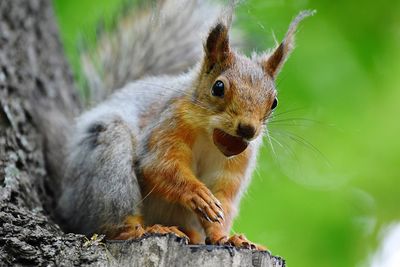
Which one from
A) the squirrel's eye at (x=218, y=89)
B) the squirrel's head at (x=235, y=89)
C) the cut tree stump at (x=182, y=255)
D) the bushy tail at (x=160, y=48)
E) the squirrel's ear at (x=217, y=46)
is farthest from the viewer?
the bushy tail at (x=160, y=48)

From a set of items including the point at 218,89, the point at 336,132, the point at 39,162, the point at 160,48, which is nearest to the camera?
the point at 218,89

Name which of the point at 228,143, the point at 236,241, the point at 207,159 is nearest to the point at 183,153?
the point at 207,159

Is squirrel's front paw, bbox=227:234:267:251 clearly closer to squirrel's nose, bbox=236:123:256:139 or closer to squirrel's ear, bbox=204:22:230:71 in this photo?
squirrel's nose, bbox=236:123:256:139

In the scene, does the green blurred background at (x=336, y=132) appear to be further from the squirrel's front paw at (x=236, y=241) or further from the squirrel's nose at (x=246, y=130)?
the squirrel's nose at (x=246, y=130)

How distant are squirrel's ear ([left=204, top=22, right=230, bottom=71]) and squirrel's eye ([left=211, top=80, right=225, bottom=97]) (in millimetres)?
183

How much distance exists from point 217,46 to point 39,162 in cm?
112

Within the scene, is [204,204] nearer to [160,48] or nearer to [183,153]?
[183,153]

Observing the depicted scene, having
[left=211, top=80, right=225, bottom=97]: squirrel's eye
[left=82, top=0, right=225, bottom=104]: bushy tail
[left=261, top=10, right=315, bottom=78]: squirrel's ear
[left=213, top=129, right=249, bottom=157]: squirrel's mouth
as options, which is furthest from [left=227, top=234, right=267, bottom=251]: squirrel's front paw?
[left=82, top=0, right=225, bottom=104]: bushy tail

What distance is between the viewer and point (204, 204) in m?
2.44

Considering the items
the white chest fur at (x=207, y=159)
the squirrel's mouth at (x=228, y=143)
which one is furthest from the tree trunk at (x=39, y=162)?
the white chest fur at (x=207, y=159)

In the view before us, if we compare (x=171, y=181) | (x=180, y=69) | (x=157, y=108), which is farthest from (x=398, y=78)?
(x=171, y=181)

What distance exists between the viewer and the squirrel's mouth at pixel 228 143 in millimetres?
2458

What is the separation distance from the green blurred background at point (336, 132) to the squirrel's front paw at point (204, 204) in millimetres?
1283

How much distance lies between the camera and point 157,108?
300cm
